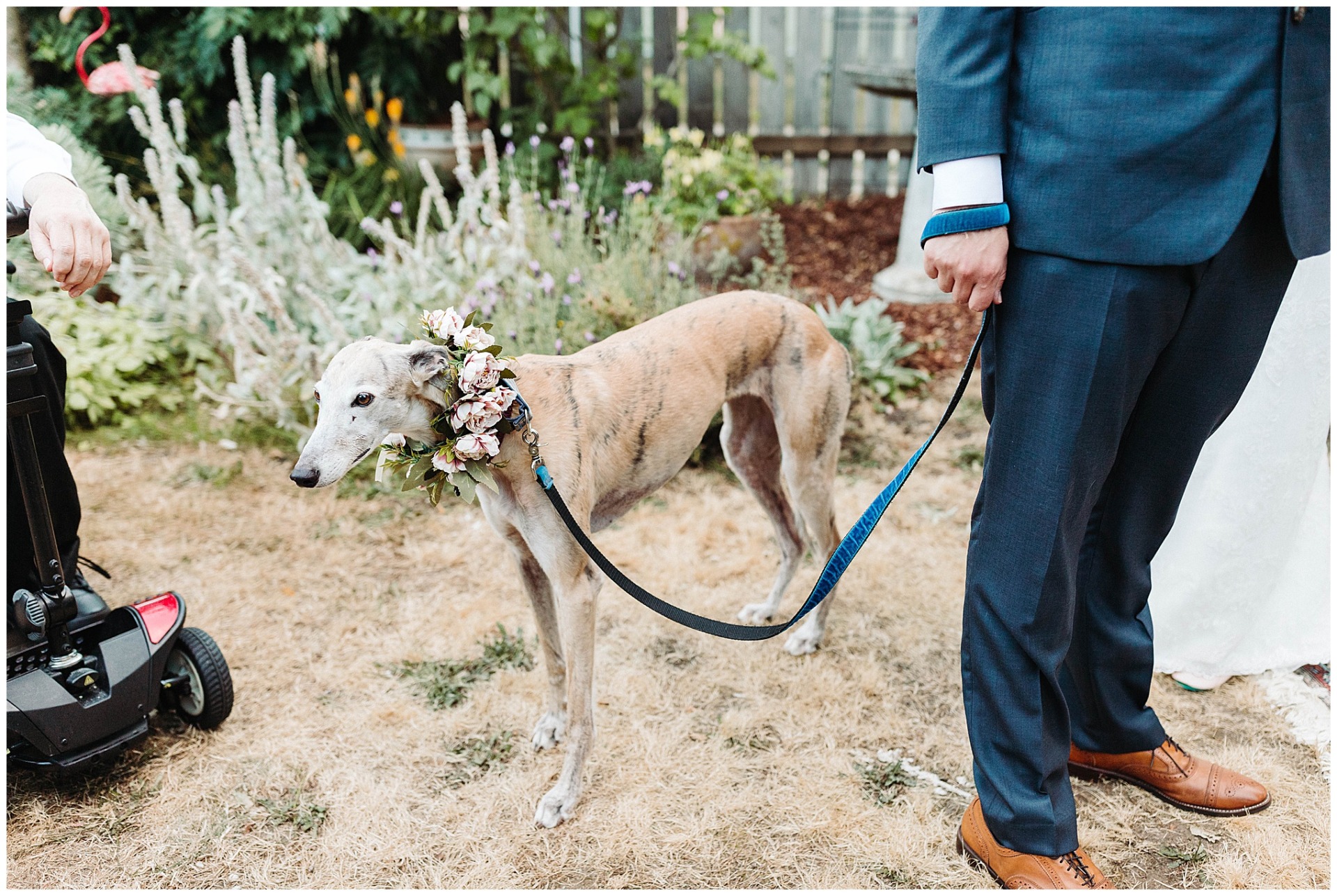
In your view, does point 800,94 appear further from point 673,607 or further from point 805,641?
point 673,607

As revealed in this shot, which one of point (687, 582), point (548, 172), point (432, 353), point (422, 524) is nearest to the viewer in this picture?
point (432, 353)

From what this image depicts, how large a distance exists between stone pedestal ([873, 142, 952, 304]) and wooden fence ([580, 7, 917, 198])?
1.63 meters

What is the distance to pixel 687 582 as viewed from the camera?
11.9 ft

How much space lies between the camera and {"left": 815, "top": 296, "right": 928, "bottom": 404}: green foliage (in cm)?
484

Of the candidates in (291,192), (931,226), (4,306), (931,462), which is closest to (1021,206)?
(931,226)

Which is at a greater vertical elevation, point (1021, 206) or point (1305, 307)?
point (1021, 206)

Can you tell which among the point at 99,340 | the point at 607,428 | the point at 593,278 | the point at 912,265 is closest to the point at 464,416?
the point at 607,428

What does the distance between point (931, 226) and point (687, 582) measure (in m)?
2.14

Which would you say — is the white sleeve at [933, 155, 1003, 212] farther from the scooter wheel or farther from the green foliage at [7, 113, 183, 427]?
the green foliage at [7, 113, 183, 427]

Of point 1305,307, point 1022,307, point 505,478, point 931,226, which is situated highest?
point 931,226

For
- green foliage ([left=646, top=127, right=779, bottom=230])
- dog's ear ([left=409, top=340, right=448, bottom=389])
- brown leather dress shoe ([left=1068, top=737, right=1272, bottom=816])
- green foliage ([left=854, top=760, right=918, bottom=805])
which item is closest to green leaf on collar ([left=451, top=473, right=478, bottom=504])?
dog's ear ([left=409, top=340, right=448, bottom=389])

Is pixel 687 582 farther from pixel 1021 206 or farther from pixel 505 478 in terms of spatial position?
pixel 1021 206

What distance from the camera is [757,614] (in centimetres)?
334

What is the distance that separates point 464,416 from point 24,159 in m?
1.19
